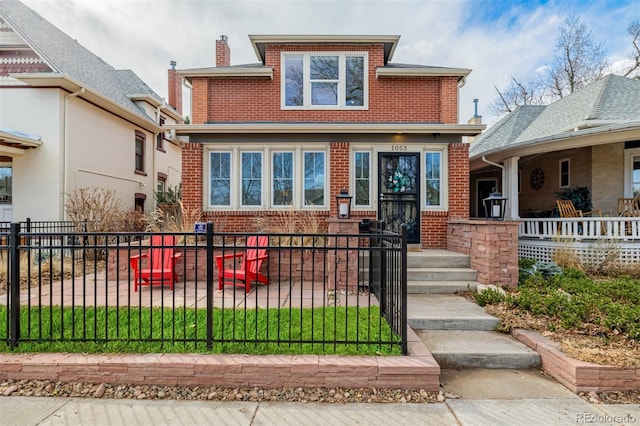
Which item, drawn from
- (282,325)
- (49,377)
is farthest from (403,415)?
(49,377)

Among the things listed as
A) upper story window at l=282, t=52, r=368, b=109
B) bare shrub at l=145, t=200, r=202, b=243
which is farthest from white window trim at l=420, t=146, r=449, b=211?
bare shrub at l=145, t=200, r=202, b=243

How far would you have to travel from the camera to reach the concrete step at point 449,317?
4156 millimetres

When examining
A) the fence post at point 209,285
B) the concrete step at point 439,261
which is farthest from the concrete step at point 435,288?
the fence post at point 209,285

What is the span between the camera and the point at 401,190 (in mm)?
7977

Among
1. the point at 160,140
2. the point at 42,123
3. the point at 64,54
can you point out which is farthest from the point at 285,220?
the point at 160,140

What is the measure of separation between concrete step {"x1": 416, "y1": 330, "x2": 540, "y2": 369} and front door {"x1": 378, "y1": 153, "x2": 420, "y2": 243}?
424 centimetres

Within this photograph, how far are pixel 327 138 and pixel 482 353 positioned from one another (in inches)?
232

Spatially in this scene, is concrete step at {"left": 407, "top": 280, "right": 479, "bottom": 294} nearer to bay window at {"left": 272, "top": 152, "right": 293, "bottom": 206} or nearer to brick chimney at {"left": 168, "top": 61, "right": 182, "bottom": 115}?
bay window at {"left": 272, "top": 152, "right": 293, "bottom": 206}

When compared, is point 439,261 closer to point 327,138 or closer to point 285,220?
point 285,220

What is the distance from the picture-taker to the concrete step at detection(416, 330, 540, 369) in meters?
3.42

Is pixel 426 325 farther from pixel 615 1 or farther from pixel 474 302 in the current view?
pixel 615 1

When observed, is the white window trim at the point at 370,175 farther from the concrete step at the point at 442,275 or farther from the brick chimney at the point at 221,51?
the brick chimney at the point at 221,51

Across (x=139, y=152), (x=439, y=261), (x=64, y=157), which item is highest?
(x=139, y=152)

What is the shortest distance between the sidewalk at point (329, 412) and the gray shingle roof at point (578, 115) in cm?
697
